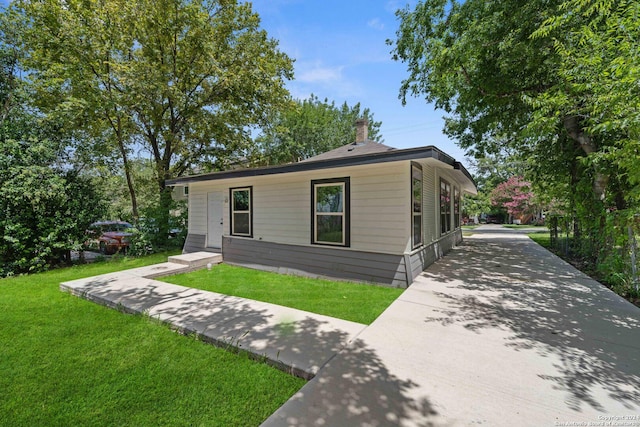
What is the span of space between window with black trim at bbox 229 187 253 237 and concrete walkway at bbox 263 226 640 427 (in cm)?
479

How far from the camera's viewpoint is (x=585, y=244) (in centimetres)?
695

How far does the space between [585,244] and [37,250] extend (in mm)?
13907

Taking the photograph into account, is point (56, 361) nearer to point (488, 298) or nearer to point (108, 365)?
point (108, 365)

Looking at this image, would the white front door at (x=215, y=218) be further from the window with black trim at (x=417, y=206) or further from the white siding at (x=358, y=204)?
the window with black trim at (x=417, y=206)

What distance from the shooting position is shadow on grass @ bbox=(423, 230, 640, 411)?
227 centimetres

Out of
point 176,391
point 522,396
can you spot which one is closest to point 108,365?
point 176,391

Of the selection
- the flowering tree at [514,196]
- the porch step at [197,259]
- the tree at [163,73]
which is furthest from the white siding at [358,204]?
the flowering tree at [514,196]

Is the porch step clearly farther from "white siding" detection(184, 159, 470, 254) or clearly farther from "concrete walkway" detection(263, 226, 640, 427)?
"concrete walkway" detection(263, 226, 640, 427)

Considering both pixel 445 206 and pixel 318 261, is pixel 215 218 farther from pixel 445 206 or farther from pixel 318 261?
pixel 445 206

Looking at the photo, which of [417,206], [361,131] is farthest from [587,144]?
[361,131]

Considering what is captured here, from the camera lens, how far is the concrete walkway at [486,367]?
6.23 feet

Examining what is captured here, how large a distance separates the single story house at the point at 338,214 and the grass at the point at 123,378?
335cm

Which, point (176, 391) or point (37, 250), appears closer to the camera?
point (176, 391)

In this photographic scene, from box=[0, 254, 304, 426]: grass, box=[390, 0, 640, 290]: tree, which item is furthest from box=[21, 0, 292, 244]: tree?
box=[0, 254, 304, 426]: grass
